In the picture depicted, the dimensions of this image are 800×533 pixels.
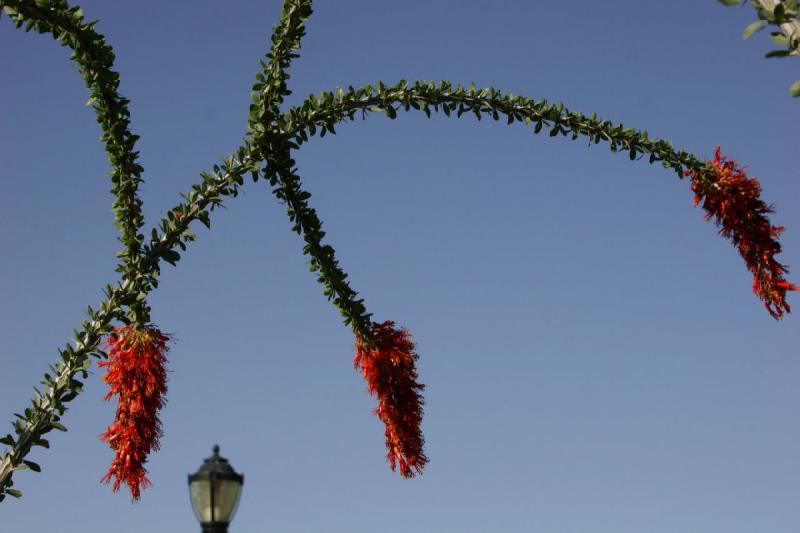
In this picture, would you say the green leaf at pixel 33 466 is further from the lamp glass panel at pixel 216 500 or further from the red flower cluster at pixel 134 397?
the lamp glass panel at pixel 216 500

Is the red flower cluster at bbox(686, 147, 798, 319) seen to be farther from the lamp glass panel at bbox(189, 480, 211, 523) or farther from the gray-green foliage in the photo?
the lamp glass panel at bbox(189, 480, 211, 523)

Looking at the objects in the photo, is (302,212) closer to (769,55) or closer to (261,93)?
(261,93)

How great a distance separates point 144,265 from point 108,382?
904 mm

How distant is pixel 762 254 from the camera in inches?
292

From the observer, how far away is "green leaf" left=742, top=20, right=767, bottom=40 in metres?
3.86

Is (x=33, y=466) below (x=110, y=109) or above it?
below

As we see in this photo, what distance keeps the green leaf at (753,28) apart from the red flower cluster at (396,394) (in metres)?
4.66

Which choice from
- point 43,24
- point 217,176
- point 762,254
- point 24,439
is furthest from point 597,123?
point 24,439

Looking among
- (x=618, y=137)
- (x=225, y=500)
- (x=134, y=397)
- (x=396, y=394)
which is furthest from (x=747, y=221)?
(x=225, y=500)

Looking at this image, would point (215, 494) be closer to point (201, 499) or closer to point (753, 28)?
point (201, 499)

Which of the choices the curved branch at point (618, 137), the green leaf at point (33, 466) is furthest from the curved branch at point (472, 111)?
the green leaf at point (33, 466)

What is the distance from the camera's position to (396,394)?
816cm

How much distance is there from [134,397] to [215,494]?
4067 mm

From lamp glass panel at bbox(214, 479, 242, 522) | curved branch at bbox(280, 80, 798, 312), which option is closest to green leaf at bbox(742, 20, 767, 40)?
curved branch at bbox(280, 80, 798, 312)
